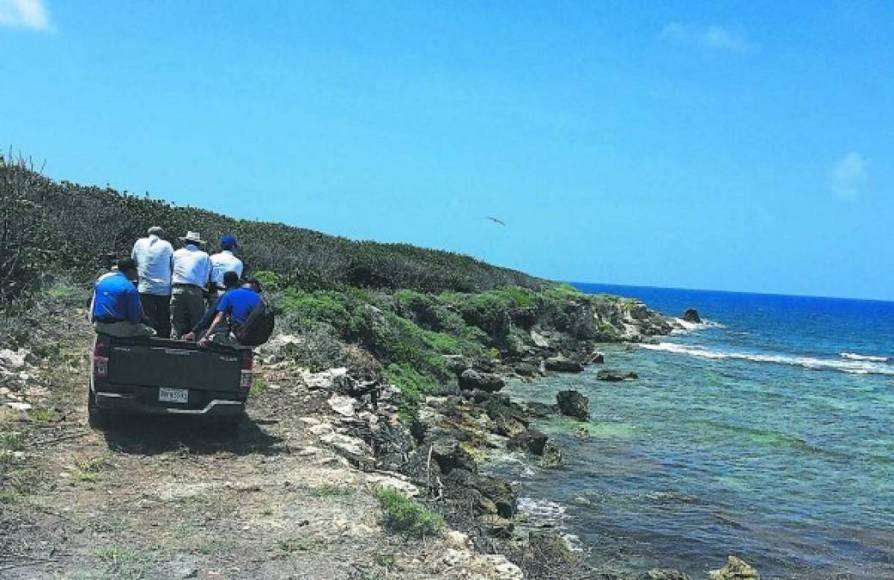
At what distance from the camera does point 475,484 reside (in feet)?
44.9

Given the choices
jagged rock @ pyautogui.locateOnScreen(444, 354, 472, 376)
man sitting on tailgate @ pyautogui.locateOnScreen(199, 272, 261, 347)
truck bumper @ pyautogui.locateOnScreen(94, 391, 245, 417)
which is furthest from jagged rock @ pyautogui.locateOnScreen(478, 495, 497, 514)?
jagged rock @ pyautogui.locateOnScreen(444, 354, 472, 376)

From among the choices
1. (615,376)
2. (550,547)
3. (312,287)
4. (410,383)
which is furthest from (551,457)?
(615,376)

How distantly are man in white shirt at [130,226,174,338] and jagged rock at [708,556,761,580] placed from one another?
8749 millimetres

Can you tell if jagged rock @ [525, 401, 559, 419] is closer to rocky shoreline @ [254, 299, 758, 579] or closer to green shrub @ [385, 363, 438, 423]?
rocky shoreline @ [254, 299, 758, 579]

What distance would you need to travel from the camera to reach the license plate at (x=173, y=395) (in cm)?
959

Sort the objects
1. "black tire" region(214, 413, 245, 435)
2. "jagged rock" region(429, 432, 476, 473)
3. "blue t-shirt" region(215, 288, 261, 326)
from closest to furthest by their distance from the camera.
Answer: "blue t-shirt" region(215, 288, 261, 326), "black tire" region(214, 413, 245, 435), "jagged rock" region(429, 432, 476, 473)

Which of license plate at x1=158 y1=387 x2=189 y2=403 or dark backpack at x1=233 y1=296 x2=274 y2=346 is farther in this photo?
dark backpack at x1=233 y1=296 x2=274 y2=346

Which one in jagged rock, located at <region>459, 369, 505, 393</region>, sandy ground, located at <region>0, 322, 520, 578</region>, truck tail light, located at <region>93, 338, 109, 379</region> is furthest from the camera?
jagged rock, located at <region>459, 369, 505, 393</region>

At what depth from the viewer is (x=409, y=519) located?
8047 millimetres

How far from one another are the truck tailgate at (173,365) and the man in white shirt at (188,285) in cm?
158

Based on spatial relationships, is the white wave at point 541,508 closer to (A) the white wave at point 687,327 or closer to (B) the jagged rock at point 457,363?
(B) the jagged rock at point 457,363

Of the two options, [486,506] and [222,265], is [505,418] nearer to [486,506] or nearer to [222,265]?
Answer: [486,506]

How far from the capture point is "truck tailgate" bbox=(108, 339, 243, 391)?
30.9 ft

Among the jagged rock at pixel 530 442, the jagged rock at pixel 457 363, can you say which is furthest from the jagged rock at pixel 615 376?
the jagged rock at pixel 530 442
